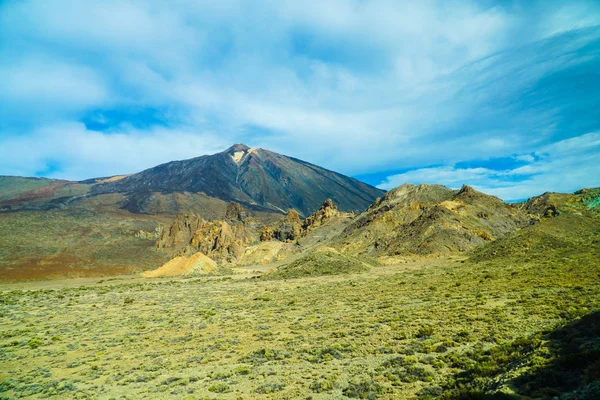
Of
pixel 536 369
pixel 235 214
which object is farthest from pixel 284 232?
pixel 536 369

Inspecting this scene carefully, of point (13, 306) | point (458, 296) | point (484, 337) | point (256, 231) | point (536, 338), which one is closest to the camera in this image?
point (536, 338)

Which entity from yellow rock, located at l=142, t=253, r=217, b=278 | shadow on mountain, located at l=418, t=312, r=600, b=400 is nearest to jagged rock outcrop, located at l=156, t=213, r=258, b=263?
yellow rock, located at l=142, t=253, r=217, b=278

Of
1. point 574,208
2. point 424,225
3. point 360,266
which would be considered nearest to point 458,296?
point 360,266

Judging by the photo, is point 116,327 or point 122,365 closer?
point 122,365

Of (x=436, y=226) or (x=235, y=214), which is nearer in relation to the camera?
(x=436, y=226)

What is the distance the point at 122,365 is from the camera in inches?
685

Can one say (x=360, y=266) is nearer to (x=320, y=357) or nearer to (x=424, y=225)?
(x=424, y=225)

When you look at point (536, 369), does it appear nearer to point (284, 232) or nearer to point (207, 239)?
point (207, 239)

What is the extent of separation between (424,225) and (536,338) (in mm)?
67377

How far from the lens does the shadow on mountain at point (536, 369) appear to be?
8422 mm

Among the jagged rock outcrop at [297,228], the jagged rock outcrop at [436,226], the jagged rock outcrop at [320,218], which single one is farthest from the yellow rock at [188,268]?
the jagged rock outcrop at [320,218]

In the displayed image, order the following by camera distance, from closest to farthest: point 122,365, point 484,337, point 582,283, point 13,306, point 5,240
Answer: point 484,337 → point 122,365 → point 582,283 → point 13,306 → point 5,240

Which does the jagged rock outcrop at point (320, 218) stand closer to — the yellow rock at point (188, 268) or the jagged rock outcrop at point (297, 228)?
the jagged rock outcrop at point (297, 228)

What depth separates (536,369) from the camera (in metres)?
9.73
